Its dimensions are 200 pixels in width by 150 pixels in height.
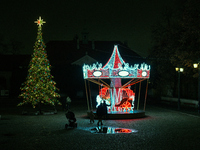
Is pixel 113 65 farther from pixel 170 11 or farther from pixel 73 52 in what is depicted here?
pixel 73 52

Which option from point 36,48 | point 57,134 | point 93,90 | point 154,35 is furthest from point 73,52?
point 57,134

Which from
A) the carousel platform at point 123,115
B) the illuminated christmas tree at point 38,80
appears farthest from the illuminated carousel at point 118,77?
the illuminated christmas tree at point 38,80

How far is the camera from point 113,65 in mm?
24312

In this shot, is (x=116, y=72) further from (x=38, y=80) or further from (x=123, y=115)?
(x=38, y=80)

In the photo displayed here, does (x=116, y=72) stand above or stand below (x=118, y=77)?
above

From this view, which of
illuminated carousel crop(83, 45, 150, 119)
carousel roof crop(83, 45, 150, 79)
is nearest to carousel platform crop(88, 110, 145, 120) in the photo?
illuminated carousel crop(83, 45, 150, 119)

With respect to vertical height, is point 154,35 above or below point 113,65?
above

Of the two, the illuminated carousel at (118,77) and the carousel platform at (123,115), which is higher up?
the illuminated carousel at (118,77)

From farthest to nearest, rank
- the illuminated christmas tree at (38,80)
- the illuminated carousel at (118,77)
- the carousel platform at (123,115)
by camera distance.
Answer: the illuminated christmas tree at (38,80) < the illuminated carousel at (118,77) < the carousel platform at (123,115)

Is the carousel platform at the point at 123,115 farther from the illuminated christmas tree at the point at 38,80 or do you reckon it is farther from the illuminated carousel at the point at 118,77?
the illuminated christmas tree at the point at 38,80

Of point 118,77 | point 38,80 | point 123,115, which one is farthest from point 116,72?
point 38,80

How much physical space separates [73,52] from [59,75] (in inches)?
734

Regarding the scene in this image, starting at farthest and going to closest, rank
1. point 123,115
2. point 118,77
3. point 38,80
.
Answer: point 38,80 → point 118,77 → point 123,115

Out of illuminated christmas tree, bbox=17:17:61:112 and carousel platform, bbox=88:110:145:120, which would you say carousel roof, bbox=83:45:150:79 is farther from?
illuminated christmas tree, bbox=17:17:61:112
